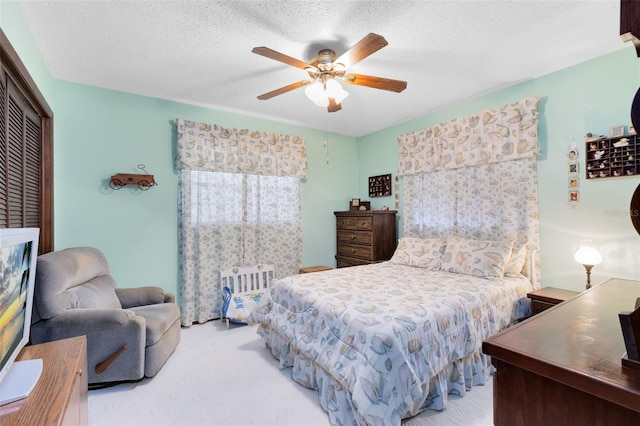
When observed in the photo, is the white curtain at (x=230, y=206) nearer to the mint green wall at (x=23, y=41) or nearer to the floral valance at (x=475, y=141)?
the mint green wall at (x=23, y=41)

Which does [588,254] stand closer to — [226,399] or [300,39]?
[300,39]

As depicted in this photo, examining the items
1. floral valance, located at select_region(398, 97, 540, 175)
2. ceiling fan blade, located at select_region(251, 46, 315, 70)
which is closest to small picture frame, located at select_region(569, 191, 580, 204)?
floral valance, located at select_region(398, 97, 540, 175)

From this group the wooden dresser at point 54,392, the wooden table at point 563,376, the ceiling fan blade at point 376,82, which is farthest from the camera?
the ceiling fan blade at point 376,82

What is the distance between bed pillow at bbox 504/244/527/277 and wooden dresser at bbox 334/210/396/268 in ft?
5.08

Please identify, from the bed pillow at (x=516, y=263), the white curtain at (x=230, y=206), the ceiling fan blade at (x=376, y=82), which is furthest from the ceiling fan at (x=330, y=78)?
the bed pillow at (x=516, y=263)

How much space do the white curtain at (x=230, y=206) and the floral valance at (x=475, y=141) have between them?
5.16 feet

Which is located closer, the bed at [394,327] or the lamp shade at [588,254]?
the bed at [394,327]

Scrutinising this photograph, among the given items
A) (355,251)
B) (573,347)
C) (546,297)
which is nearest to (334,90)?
(573,347)

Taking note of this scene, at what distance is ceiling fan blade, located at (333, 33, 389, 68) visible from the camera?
1.65m

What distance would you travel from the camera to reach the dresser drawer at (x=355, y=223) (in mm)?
3996

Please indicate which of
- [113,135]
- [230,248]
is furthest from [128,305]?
[113,135]

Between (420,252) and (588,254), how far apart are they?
145 cm

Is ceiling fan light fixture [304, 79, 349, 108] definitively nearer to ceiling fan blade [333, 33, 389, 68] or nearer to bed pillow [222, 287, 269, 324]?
→ ceiling fan blade [333, 33, 389, 68]

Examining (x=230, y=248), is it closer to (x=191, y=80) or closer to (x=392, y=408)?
(x=191, y=80)
